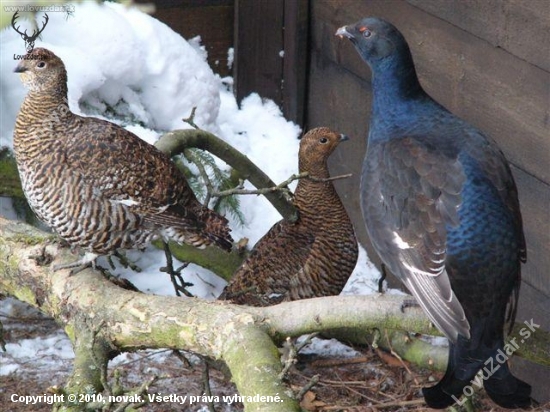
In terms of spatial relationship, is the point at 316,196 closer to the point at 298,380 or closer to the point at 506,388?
the point at 298,380

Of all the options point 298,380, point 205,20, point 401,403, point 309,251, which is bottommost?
point 298,380

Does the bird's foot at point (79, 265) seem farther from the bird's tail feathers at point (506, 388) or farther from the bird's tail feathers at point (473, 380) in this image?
the bird's tail feathers at point (506, 388)

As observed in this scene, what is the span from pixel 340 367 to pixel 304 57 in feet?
6.28

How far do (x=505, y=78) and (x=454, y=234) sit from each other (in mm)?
1277

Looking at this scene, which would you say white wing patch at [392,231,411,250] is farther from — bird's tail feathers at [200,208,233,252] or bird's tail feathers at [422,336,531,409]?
bird's tail feathers at [200,208,233,252]

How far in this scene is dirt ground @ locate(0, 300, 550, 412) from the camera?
13.8ft

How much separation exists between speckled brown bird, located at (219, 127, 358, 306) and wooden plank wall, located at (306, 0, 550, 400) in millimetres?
626

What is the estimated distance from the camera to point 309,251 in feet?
14.5

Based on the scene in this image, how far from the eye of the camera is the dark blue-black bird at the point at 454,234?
3.07 metres

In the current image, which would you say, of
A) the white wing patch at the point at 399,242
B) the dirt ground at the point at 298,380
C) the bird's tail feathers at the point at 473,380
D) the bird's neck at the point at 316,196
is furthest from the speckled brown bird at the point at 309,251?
the bird's tail feathers at the point at 473,380

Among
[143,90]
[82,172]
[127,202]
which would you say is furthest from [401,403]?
[143,90]

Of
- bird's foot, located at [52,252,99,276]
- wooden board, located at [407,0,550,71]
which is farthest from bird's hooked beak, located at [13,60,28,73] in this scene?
wooden board, located at [407,0,550,71]

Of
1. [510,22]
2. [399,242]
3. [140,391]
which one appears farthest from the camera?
[510,22]

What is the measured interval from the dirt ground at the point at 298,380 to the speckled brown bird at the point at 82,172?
761mm
